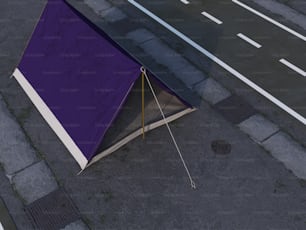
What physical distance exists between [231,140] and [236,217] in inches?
94.5

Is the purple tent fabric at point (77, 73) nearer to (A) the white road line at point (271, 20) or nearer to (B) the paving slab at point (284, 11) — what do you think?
(A) the white road line at point (271, 20)

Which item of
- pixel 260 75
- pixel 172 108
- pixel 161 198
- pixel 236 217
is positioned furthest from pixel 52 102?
pixel 260 75

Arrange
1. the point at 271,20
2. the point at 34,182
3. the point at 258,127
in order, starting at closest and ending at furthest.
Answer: the point at 34,182, the point at 258,127, the point at 271,20

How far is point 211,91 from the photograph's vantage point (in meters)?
11.7

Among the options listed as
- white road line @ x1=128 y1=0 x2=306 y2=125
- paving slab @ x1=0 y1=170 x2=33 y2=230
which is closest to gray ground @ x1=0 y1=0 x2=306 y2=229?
paving slab @ x1=0 y1=170 x2=33 y2=230

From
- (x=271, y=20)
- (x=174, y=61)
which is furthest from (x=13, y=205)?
(x=271, y=20)

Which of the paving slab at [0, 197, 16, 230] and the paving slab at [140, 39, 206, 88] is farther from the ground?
the paving slab at [140, 39, 206, 88]

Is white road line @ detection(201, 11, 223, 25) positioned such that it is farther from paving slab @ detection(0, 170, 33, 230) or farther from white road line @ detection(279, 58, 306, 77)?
paving slab @ detection(0, 170, 33, 230)

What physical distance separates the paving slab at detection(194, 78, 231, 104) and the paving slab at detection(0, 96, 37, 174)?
5.28 meters

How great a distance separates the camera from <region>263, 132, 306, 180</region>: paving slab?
376 inches

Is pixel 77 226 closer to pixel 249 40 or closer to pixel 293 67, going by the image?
pixel 293 67

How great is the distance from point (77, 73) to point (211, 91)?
165 inches

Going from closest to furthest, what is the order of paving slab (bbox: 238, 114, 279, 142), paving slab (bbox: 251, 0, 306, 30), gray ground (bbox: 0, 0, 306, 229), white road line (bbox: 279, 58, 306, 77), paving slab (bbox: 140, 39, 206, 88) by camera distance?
gray ground (bbox: 0, 0, 306, 229)
paving slab (bbox: 238, 114, 279, 142)
white road line (bbox: 279, 58, 306, 77)
paving slab (bbox: 140, 39, 206, 88)
paving slab (bbox: 251, 0, 306, 30)

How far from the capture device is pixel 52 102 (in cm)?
1030
